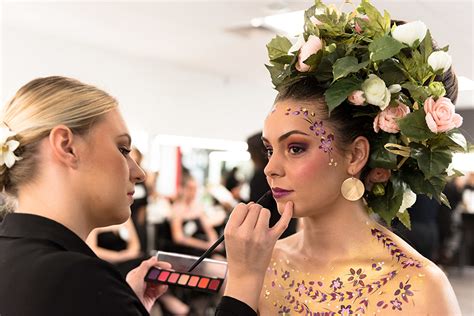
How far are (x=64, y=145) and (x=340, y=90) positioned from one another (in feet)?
1.70

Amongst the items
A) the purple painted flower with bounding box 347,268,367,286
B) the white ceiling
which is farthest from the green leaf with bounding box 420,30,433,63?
the white ceiling

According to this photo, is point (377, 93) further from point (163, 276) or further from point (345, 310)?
point (163, 276)

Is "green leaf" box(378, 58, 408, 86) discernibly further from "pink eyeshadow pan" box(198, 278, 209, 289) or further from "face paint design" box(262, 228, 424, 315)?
"pink eyeshadow pan" box(198, 278, 209, 289)

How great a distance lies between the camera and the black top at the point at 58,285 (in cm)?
87

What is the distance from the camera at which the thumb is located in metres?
1.00

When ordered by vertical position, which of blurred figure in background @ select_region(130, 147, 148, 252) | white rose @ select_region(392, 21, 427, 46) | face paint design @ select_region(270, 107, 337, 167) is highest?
white rose @ select_region(392, 21, 427, 46)

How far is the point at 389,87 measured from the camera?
111 centimetres

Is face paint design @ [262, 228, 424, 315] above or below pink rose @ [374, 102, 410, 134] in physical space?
below

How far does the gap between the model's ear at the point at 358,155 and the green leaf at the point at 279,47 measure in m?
0.25

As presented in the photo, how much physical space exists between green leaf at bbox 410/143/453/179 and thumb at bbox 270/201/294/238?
0.26m

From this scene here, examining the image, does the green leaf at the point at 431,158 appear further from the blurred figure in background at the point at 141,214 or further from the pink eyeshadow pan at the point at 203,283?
the blurred figure in background at the point at 141,214

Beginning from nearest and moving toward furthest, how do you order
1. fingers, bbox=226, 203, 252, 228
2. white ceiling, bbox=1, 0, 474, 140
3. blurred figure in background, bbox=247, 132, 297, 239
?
fingers, bbox=226, 203, 252, 228 < blurred figure in background, bbox=247, 132, 297, 239 < white ceiling, bbox=1, 0, 474, 140

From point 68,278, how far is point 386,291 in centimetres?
58

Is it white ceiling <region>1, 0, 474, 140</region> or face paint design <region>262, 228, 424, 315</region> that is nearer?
face paint design <region>262, 228, 424, 315</region>
